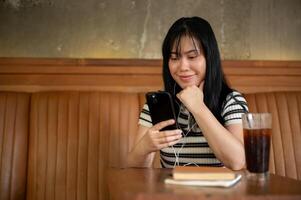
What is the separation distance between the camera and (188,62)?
1.27 m

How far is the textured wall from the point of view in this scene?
1905mm

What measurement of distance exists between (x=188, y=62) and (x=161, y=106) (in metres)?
0.27

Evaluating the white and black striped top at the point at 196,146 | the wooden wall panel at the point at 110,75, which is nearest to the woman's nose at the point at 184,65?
the white and black striped top at the point at 196,146

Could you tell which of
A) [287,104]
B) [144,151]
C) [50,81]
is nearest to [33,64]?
[50,81]

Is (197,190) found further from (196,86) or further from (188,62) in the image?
(188,62)

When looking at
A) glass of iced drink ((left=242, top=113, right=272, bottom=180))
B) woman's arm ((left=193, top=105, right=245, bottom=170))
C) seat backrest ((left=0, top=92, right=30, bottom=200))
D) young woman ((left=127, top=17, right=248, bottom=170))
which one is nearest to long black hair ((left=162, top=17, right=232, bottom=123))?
young woman ((left=127, top=17, right=248, bottom=170))

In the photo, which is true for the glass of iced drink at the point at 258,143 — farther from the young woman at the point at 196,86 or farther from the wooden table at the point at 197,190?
the young woman at the point at 196,86

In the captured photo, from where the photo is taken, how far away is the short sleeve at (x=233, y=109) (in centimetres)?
121

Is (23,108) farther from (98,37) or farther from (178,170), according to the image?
(178,170)

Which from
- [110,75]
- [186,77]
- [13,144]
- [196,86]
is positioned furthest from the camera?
[110,75]

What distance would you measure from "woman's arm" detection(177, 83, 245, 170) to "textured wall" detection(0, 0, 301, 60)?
0.95 metres

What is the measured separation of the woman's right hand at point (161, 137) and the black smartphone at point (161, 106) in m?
0.04

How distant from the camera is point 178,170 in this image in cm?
79

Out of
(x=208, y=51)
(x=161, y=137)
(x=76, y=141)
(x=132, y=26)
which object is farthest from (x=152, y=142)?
(x=132, y=26)
